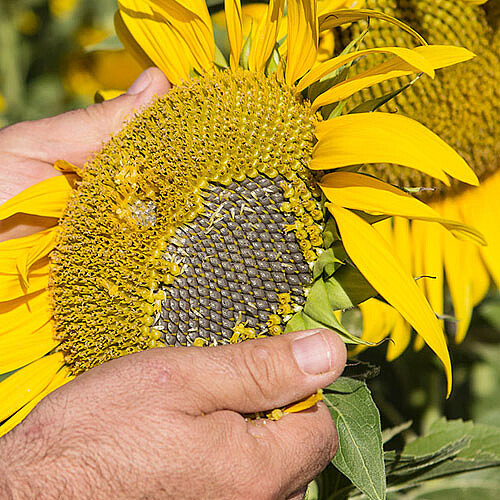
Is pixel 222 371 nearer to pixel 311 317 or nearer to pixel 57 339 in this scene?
pixel 311 317


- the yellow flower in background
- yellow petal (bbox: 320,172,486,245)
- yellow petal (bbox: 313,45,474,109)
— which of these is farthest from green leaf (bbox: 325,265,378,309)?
the yellow flower in background

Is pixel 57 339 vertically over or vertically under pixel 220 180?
under

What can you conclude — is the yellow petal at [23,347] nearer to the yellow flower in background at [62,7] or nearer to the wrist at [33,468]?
the wrist at [33,468]

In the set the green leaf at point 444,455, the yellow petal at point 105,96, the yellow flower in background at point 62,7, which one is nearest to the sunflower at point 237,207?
the yellow petal at point 105,96

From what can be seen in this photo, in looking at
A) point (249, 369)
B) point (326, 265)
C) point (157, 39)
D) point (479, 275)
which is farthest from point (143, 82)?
point (479, 275)

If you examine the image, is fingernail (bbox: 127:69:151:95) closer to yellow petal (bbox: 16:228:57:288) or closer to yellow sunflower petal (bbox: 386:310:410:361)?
yellow petal (bbox: 16:228:57:288)

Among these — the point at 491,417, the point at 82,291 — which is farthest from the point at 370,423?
the point at 491,417
